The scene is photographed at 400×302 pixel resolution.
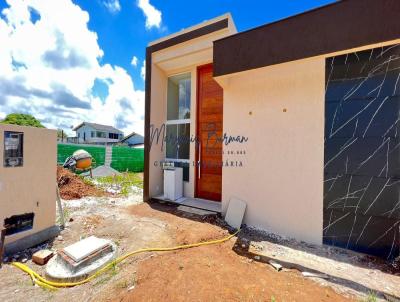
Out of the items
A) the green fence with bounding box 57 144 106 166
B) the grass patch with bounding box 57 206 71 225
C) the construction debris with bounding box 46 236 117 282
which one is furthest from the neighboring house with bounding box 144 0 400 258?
the green fence with bounding box 57 144 106 166

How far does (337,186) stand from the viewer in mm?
3496

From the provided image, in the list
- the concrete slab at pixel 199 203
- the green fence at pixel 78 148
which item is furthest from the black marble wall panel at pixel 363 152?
the green fence at pixel 78 148

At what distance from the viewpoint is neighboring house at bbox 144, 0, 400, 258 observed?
310 cm

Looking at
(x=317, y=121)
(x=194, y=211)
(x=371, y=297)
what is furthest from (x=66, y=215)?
(x=317, y=121)

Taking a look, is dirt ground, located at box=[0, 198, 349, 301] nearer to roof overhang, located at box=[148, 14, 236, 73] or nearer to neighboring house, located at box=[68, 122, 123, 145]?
roof overhang, located at box=[148, 14, 236, 73]

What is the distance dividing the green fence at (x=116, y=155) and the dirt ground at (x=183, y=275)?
803 cm

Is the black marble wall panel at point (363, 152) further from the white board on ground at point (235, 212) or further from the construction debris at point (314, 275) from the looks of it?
the white board on ground at point (235, 212)

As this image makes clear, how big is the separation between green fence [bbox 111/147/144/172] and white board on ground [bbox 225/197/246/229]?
9.38 metres

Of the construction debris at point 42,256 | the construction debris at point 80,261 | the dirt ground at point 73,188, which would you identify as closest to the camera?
the construction debris at point 80,261

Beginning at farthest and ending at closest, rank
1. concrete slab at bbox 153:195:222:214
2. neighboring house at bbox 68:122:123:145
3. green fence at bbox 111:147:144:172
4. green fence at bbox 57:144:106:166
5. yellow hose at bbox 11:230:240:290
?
neighboring house at bbox 68:122:123:145, green fence at bbox 111:147:144:172, green fence at bbox 57:144:106:166, concrete slab at bbox 153:195:222:214, yellow hose at bbox 11:230:240:290

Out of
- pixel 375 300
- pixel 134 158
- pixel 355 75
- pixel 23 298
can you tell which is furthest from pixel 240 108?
pixel 134 158

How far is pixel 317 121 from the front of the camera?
3672mm

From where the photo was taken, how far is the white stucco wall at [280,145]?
12.1ft

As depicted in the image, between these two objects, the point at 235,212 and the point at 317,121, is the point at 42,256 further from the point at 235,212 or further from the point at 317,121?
the point at 317,121
